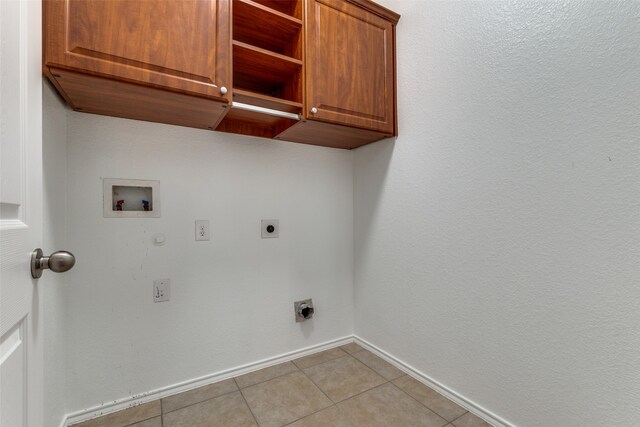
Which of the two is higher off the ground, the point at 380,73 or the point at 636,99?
the point at 380,73

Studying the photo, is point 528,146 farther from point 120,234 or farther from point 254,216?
point 120,234

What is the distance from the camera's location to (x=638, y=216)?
88 centimetres

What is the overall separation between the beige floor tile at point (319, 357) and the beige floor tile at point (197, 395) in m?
0.42

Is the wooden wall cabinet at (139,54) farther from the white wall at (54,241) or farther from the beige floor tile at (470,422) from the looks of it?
the beige floor tile at (470,422)

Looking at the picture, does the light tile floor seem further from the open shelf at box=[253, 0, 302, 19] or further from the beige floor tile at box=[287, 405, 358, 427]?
the open shelf at box=[253, 0, 302, 19]

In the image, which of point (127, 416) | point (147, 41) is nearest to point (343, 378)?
point (127, 416)

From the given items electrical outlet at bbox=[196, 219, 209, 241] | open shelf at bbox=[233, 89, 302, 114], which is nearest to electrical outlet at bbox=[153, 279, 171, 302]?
electrical outlet at bbox=[196, 219, 209, 241]

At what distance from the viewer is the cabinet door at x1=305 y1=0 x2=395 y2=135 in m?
1.42

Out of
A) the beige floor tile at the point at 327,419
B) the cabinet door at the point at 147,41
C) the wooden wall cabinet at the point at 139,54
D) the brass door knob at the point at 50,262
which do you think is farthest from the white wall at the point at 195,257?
the brass door knob at the point at 50,262

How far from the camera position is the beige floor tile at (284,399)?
1319 mm

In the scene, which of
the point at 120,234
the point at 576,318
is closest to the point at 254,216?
the point at 120,234

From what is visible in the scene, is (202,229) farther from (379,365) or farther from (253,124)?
(379,365)

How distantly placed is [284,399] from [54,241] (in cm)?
127

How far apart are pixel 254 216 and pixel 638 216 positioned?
165 centimetres
